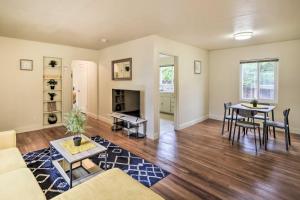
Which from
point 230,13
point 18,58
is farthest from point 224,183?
point 18,58

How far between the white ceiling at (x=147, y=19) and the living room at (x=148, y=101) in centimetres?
2

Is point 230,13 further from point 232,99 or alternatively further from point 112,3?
point 232,99

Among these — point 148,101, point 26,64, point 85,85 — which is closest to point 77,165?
point 148,101

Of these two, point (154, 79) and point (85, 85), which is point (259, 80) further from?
point (85, 85)

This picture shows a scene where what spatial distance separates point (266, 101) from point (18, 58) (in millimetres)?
6935

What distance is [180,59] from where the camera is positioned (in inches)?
188

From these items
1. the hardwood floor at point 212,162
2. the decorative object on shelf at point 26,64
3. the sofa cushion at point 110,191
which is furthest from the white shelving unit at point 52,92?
the sofa cushion at point 110,191

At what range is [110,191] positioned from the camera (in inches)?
55.4

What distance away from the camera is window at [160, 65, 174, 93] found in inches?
284

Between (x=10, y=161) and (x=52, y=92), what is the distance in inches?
137

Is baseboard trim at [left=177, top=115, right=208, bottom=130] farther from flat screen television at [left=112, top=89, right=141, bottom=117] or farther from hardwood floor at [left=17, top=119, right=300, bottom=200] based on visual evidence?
flat screen television at [left=112, top=89, right=141, bottom=117]

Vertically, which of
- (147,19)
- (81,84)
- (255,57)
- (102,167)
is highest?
(147,19)

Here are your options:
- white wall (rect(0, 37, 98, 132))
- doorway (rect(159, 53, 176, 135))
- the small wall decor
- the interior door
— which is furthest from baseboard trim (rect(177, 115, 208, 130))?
the interior door

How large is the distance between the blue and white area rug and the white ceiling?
244 cm
